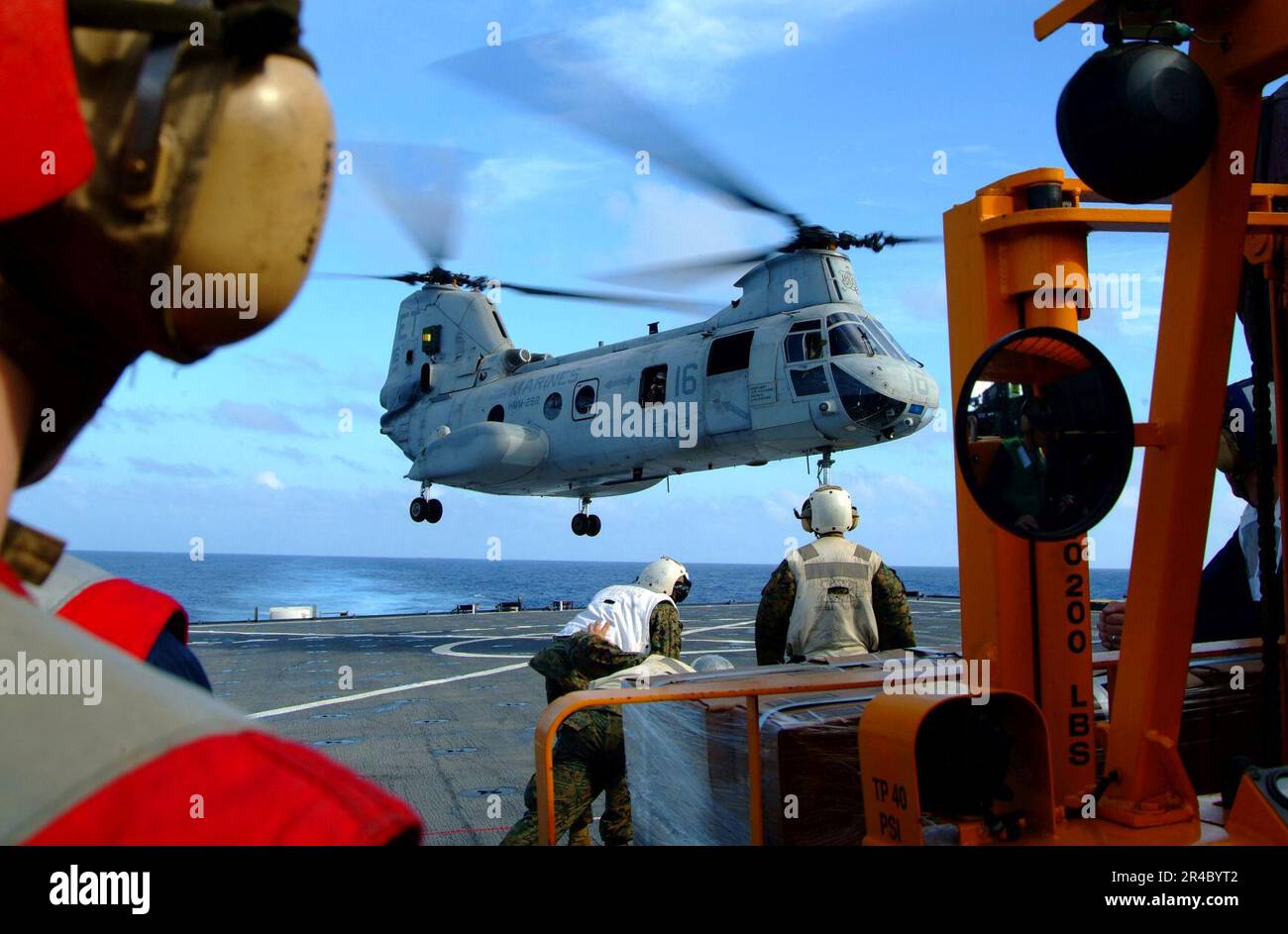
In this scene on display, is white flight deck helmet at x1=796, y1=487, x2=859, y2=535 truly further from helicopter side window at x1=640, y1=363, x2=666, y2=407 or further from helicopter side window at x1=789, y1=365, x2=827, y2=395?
helicopter side window at x1=640, y1=363, x2=666, y2=407

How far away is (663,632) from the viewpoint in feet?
19.0

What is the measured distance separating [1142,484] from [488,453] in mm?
19207

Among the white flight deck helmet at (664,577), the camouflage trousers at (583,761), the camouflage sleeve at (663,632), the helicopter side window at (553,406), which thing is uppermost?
the helicopter side window at (553,406)

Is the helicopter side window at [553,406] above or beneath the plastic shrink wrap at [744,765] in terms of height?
above

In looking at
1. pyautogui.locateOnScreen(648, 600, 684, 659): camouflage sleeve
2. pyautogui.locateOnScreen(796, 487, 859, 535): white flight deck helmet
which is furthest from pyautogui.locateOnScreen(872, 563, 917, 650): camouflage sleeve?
pyautogui.locateOnScreen(648, 600, 684, 659): camouflage sleeve

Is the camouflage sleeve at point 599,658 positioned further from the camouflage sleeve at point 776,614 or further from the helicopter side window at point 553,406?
the helicopter side window at point 553,406

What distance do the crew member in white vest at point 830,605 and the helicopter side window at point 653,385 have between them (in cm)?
1327

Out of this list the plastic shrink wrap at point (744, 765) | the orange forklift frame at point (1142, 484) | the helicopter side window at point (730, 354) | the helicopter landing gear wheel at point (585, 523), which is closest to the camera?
the orange forklift frame at point (1142, 484)

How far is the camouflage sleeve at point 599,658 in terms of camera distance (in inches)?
213

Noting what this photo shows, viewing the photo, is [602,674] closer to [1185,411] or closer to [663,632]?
[663,632]

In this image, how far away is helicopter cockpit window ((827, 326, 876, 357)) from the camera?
16.7m

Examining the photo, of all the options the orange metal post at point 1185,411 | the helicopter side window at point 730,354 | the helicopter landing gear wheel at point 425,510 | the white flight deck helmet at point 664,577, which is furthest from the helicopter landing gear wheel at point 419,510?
the orange metal post at point 1185,411
